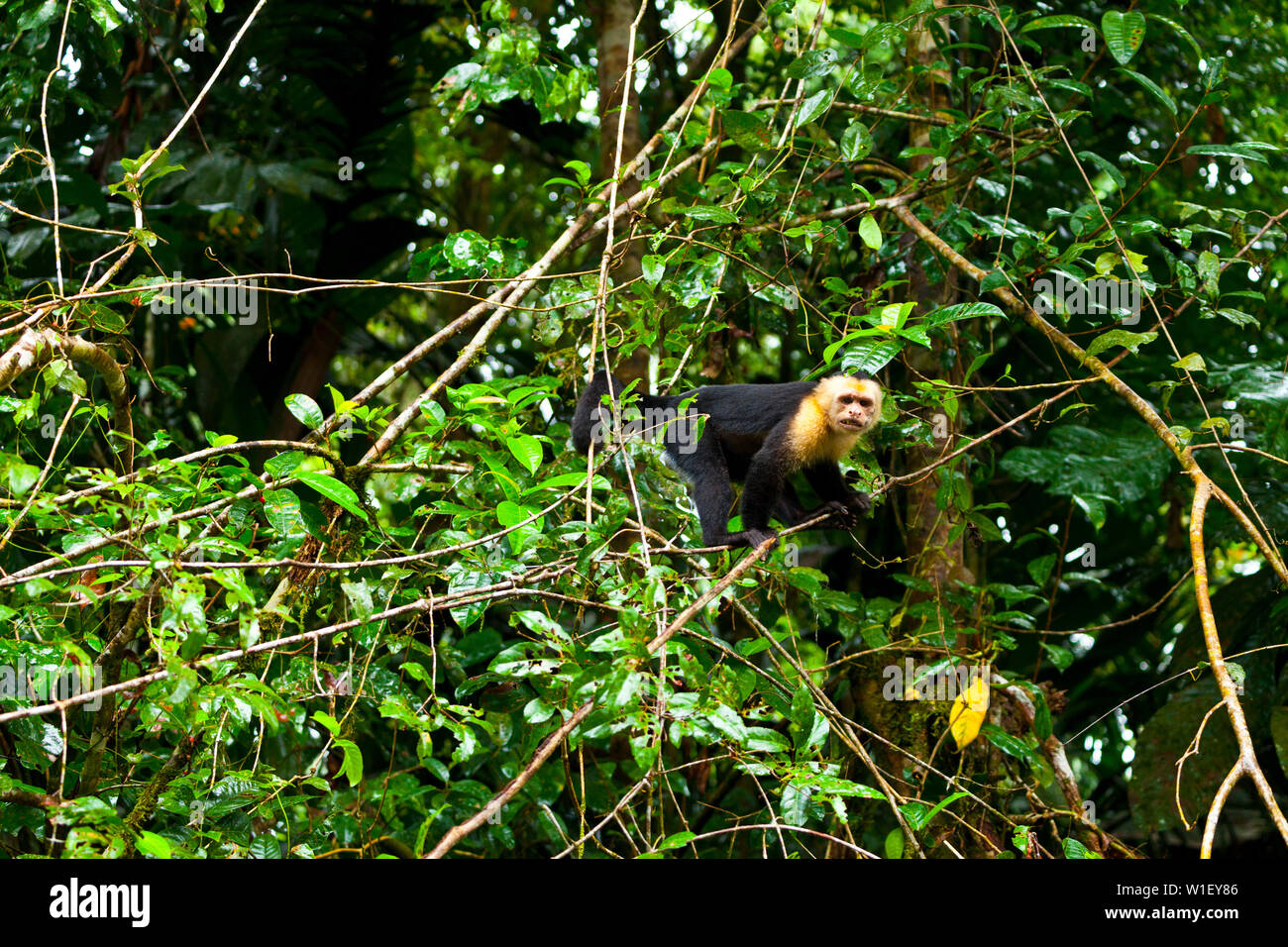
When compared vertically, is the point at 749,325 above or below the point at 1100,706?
above

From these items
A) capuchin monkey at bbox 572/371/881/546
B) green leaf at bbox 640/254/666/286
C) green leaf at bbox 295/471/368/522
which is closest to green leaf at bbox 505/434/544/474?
green leaf at bbox 295/471/368/522

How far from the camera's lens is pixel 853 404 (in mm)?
4371

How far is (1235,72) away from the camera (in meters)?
6.10

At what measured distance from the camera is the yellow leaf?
4.09 meters

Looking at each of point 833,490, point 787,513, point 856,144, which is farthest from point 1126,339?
point 787,513

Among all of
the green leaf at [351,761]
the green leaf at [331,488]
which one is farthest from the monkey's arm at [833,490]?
the green leaf at [351,761]

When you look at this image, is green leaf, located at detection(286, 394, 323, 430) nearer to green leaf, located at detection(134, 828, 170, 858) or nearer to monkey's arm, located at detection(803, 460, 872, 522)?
green leaf, located at detection(134, 828, 170, 858)

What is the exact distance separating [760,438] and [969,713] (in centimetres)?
153

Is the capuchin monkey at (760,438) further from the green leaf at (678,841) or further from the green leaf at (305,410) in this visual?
the green leaf at (678,841)

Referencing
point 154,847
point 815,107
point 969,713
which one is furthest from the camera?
point 969,713

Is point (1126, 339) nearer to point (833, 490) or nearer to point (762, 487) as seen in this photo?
point (762, 487)

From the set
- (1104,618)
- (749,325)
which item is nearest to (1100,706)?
(1104,618)

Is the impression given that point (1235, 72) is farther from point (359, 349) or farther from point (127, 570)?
point (127, 570)
